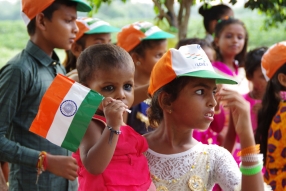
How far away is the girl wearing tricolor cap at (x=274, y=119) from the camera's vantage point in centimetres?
A: 316

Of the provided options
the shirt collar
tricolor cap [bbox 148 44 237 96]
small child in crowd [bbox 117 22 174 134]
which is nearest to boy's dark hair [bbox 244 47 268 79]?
small child in crowd [bbox 117 22 174 134]

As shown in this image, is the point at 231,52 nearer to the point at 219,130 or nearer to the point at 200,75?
the point at 219,130

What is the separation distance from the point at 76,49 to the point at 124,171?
7.87ft

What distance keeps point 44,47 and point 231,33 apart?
2.61 meters

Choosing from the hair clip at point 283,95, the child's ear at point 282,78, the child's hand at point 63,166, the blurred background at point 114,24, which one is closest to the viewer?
the child's hand at point 63,166

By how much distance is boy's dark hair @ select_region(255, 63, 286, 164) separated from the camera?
3514 mm

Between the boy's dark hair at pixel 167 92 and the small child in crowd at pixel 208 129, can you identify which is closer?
the boy's dark hair at pixel 167 92

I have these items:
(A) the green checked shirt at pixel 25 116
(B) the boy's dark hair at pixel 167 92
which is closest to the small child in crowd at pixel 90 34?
(A) the green checked shirt at pixel 25 116

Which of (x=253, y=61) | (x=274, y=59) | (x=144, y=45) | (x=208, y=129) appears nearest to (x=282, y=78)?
(x=274, y=59)

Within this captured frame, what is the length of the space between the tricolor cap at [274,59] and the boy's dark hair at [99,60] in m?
1.59

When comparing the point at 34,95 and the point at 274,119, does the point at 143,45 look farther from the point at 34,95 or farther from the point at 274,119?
the point at 34,95

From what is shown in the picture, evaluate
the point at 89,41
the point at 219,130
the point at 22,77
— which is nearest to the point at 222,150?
the point at 22,77

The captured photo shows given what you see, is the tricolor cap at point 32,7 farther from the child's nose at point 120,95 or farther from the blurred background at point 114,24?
the blurred background at point 114,24

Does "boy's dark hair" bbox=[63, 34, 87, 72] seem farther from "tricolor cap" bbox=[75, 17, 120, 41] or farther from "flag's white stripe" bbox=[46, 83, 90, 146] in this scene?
"flag's white stripe" bbox=[46, 83, 90, 146]
